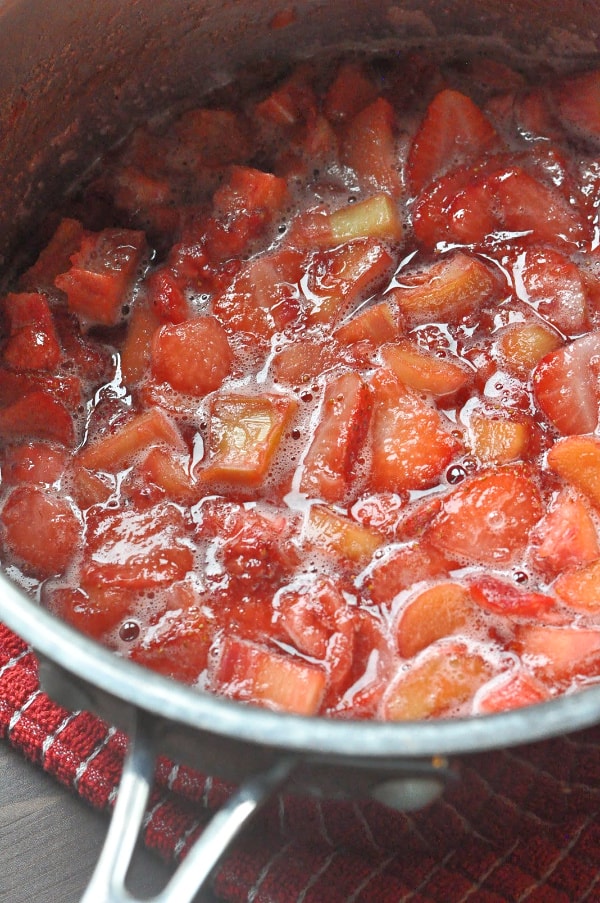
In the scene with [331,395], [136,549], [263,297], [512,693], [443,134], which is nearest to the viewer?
[512,693]

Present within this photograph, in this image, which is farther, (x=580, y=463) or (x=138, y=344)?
(x=138, y=344)

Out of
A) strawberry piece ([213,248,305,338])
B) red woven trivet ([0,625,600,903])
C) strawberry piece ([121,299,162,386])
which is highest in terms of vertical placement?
strawberry piece ([121,299,162,386])

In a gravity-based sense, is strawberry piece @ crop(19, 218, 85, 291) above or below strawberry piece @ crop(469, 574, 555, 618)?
above

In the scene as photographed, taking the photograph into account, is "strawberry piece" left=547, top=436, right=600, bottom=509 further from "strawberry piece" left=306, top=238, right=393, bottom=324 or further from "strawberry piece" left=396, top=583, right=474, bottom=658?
"strawberry piece" left=306, top=238, right=393, bottom=324

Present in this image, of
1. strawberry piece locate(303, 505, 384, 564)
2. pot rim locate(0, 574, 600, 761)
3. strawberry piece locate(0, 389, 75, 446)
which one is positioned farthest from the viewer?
strawberry piece locate(0, 389, 75, 446)

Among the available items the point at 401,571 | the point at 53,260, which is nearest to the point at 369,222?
the point at 53,260

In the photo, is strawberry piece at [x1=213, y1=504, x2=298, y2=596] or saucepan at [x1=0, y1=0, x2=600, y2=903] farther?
strawberry piece at [x1=213, y1=504, x2=298, y2=596]

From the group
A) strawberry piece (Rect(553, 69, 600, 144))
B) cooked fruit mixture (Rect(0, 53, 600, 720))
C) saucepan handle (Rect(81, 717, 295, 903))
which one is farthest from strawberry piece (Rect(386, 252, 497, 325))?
saucepan handle (Rect(81, 717, 295, 903))

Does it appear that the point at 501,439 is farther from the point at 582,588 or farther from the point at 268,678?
the point at 268,678
